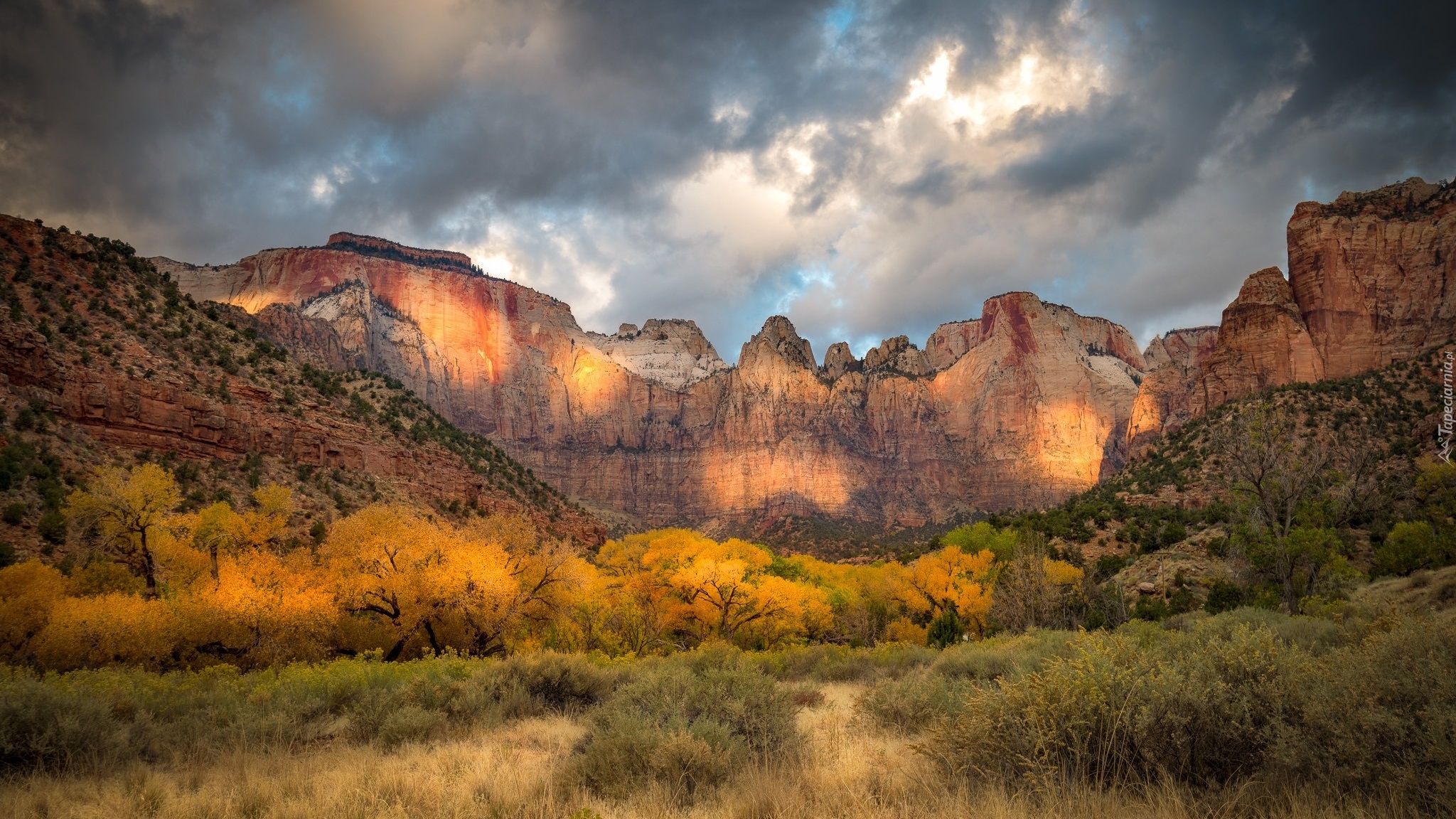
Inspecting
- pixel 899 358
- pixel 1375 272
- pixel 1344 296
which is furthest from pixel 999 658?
pixel 899 358

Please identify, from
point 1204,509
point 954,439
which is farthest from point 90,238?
point 954,439

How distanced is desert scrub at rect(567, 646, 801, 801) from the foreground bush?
2076mm

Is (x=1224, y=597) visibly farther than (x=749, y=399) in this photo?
No

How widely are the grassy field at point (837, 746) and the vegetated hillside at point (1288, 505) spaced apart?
17.3 meters

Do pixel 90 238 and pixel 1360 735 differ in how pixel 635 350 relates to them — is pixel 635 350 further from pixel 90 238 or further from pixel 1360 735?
pixel 1360 735

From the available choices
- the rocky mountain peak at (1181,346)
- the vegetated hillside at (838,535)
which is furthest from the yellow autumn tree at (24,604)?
the rocky mountain peak at (1181,346)

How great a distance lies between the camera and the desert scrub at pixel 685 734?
6.35 metres

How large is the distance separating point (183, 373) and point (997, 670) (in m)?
39.5

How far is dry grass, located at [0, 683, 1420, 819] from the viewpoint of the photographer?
15.0ft

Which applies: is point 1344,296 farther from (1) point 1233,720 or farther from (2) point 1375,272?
(1) point 1233,720

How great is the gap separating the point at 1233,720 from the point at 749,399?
132 metres

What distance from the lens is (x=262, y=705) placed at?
10.6 m

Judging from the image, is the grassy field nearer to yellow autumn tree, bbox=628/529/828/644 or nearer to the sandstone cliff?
yellow autumn tree, bbox=628/529/828/644

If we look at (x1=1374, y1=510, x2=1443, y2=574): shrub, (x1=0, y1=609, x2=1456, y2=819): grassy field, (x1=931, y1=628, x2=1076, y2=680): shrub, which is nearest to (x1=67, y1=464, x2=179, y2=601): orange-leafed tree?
(x1=0, y1=609, x2=1456, y2=819): grassy field
